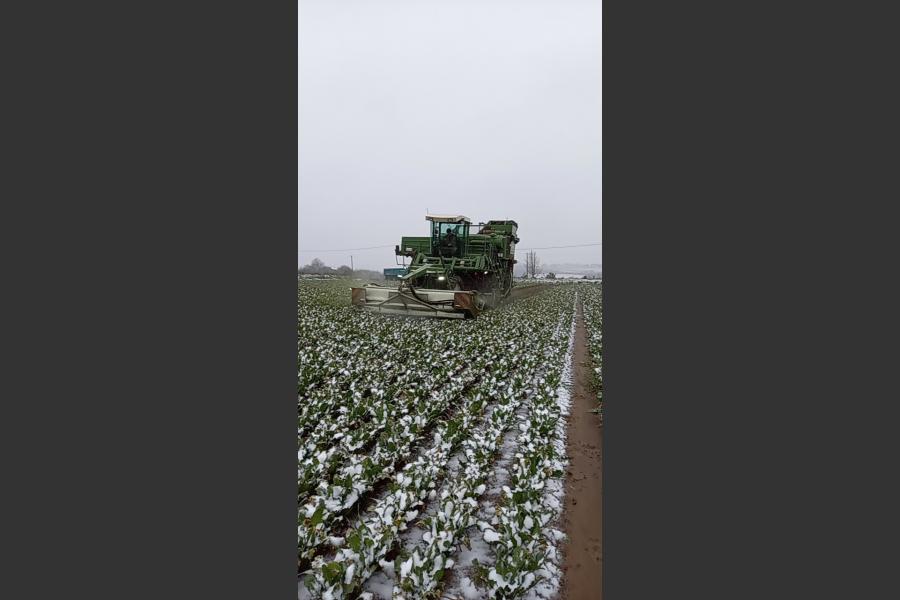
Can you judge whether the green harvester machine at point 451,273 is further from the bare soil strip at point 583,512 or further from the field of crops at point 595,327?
the bare soil strip at point 583,512

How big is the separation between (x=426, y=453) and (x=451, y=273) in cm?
180

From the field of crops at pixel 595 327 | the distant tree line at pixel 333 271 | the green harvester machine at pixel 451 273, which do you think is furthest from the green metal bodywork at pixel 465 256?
the field of crops at pixel 595 327

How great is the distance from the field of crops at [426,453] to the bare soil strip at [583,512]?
7 cm

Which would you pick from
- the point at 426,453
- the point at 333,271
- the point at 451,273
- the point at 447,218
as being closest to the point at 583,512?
the point at 426,453

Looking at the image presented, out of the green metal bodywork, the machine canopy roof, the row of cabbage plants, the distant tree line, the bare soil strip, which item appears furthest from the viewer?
the green metal bodywork

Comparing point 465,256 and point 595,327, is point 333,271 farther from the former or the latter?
point 595,327

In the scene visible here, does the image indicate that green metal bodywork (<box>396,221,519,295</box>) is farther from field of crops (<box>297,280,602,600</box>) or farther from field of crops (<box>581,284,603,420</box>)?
field of crops (<box>581,284,603,420</box>)

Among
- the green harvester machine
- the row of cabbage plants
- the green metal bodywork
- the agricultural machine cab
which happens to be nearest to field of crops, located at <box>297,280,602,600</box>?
the row of cabbage plants

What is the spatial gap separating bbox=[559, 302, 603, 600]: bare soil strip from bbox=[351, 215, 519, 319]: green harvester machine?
1351 millimetres

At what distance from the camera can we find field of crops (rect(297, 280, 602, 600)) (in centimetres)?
176

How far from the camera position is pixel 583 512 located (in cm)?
209

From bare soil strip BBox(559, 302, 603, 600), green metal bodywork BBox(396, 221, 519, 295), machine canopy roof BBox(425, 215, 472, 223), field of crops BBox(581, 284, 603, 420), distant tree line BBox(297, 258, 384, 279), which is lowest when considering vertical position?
bare soil strip BBox(559, 302, 603, 600)

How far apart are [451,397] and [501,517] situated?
4.63 ft
